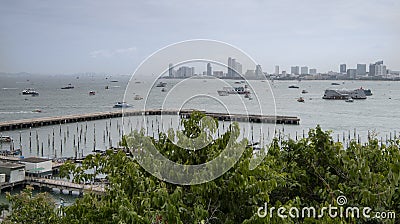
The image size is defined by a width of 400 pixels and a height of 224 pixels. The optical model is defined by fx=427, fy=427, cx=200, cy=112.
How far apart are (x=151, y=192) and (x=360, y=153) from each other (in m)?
2.40

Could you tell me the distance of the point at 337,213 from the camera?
11.3 ft

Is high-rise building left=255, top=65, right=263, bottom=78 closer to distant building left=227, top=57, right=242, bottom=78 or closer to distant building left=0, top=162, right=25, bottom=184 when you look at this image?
distant building left=227, top=57, right=242, bottom=78

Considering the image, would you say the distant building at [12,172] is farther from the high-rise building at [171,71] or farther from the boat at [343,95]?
the boat at [343,95]

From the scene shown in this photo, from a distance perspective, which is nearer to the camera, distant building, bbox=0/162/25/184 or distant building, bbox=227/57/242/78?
distant building, bbox=227/57/242/78

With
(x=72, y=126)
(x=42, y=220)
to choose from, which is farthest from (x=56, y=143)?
(x=42, y=220)

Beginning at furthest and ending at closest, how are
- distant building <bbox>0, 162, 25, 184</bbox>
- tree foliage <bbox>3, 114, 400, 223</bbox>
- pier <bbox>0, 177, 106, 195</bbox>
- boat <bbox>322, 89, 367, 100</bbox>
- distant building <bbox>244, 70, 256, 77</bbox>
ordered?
boat <bbox>322, 89, 367, 100</bbox>, distant building <bbox>0, 162, 25, 184</bbox>, pier <bbox>0, 177, 106, 195</bbox>, distant building <bbox>244, 70, 256, 77</bbox>, tree foliage <bbox>3, 114, 400, 223</bbox>

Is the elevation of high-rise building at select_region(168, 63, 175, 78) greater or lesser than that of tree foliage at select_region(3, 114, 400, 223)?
greater

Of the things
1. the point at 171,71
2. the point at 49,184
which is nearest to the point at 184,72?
the point at 171,71

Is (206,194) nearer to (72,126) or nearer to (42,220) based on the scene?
(42,220)

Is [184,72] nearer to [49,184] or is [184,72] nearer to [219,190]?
[219,190]

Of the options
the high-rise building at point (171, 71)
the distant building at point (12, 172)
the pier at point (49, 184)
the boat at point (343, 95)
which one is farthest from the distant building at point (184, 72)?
the boat at point (343, 95)

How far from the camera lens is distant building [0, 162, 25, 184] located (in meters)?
18.8

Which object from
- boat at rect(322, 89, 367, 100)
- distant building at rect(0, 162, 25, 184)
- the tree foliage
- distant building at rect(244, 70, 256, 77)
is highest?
distant building at rect(244, 70, 256, 77)

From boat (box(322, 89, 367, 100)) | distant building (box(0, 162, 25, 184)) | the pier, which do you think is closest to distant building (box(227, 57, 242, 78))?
the pier
